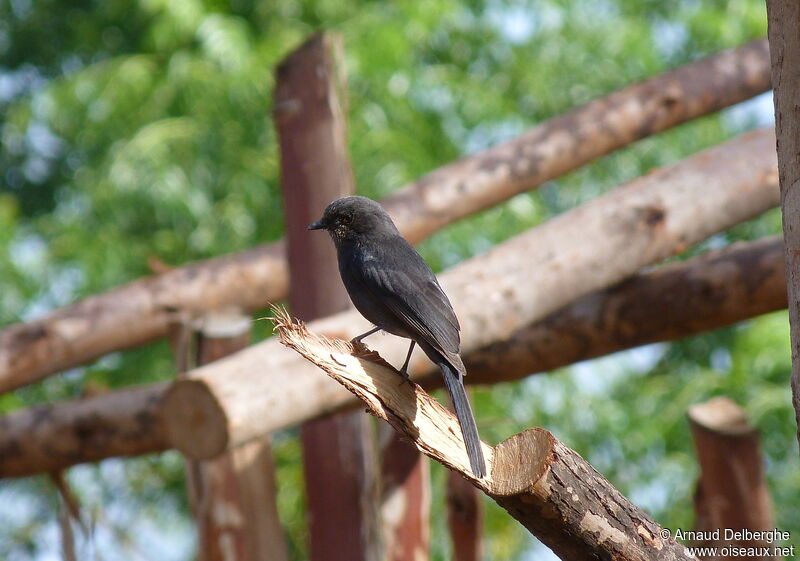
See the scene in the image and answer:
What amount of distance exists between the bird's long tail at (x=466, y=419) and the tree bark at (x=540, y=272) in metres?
0.86

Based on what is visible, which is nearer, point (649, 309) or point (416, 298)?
point (416, 298)

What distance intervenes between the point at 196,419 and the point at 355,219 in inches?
36.9

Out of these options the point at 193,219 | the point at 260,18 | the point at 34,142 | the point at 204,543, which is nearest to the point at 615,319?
the point at 204,543

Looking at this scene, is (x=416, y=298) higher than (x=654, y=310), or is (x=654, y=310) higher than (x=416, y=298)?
(x=654, y=310)

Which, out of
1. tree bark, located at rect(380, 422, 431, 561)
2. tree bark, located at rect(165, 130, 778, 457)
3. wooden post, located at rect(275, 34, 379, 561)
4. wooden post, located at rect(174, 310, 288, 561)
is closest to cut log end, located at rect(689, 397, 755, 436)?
tree bark, located at rect(165, 130, 778, 457)

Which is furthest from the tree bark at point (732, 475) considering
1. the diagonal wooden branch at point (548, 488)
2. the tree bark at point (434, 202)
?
the diagonal wooden branch at point (548, 488)

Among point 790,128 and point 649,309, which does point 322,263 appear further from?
point 790,128

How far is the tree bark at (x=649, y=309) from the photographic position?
4836 mm

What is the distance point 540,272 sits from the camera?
4582mm

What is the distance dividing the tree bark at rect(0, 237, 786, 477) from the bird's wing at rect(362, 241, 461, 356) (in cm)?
132

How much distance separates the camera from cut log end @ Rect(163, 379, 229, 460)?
3.63 meters

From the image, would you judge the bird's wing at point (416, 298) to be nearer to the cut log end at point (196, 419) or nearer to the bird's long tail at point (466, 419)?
the bird's long tail at point (466, 419)

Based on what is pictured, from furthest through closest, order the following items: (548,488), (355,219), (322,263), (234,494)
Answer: (234,494), (322,263), (355,219), (548,488)

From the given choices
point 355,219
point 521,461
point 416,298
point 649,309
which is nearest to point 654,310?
point 649,309
